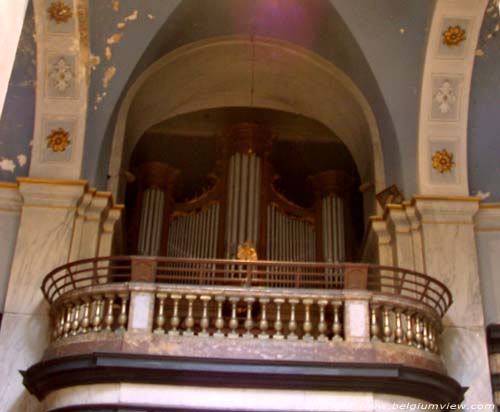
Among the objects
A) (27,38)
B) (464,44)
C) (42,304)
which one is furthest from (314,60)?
(42,304)

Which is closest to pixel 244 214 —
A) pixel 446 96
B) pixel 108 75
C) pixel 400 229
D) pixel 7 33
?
pixel 400 229

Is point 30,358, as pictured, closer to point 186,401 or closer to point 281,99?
point 186,401

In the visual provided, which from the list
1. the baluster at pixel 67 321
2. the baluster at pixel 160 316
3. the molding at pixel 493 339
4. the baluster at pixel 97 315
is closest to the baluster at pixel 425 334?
the molding at pixel 493 339

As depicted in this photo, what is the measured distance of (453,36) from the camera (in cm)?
1024

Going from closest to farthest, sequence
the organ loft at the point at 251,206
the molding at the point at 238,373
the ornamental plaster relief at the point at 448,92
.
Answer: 1. the molding at the point at 238,373
2. the organ loft at the point at 251,206
3. the ornamental plaster relief at the point at 448,92

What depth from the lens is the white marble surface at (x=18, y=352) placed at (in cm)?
854

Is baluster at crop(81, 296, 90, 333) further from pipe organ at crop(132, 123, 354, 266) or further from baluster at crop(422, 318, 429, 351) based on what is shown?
baluster at crop(422, 318, 429, 351)

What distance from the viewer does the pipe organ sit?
11.7 metres

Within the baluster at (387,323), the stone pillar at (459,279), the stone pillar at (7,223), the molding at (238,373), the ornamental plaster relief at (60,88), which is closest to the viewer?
the molding at (238,373)

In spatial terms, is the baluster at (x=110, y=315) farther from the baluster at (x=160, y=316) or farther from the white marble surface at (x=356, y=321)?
the white marble surface at (x=356, y=321)

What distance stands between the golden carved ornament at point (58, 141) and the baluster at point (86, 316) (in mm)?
2567

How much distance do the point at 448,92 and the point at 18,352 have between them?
6.17 meters

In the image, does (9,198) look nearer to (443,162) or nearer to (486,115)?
(443,162)

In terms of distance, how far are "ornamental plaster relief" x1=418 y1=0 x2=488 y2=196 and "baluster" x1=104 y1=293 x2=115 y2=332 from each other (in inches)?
164
